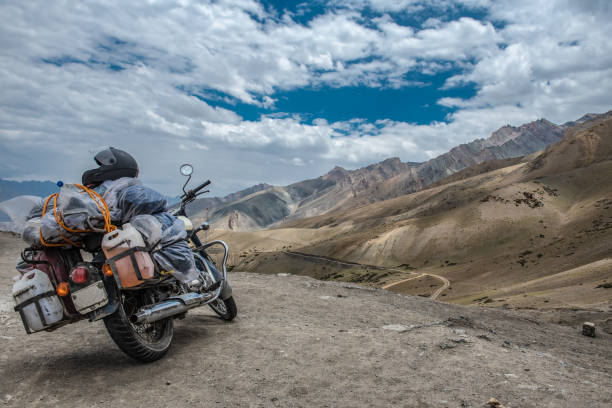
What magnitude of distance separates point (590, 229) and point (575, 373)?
7034cm

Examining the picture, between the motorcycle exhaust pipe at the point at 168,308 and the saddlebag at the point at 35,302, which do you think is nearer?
the saddlebag at the point at 35,302

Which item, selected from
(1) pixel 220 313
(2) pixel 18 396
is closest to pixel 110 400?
(2) pixel 18 396

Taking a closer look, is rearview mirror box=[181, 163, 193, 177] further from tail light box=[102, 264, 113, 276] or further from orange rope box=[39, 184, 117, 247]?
tail light box=[102, 264, 113, 276]

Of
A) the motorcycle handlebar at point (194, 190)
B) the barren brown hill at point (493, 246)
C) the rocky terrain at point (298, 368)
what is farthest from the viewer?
the barren brown hill at point (493, 246)

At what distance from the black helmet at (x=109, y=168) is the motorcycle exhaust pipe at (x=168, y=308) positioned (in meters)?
1.93

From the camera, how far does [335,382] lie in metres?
4.81

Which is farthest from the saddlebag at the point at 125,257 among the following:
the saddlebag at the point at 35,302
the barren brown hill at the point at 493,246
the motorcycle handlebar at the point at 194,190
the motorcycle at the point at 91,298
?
the barren brown hill at the point at 493,246

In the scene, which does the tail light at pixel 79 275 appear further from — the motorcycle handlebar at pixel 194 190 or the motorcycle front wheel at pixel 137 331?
the motorcycle handlebar at pixel 194 190

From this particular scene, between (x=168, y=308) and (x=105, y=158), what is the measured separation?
233 centimetres

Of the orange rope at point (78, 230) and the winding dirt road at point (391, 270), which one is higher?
the orange rope at point (78, 230)

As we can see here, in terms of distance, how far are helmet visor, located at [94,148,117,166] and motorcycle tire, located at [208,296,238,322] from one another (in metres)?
3.27

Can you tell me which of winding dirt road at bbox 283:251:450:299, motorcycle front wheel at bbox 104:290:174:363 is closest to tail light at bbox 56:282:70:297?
motorcycle front wheel at bbox 104:290:174:363

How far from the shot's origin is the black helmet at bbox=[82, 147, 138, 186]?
5664 mm

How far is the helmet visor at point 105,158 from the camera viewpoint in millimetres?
5715
